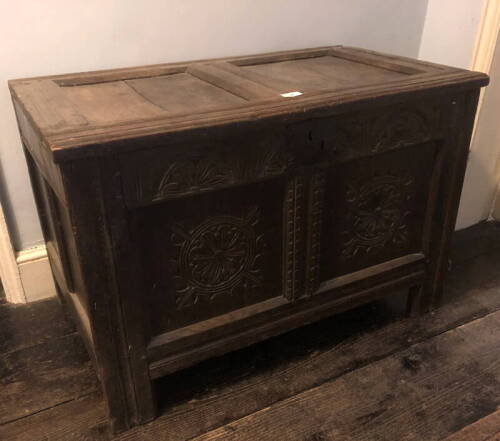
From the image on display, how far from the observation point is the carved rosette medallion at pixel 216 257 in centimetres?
125

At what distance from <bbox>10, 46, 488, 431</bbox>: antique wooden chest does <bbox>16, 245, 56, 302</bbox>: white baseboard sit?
5.8 inches

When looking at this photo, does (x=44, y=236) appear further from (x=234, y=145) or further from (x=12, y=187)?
(x=234, y=145)

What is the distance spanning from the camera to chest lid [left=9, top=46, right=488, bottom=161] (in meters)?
1.06

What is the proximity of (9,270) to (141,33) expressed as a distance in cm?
88

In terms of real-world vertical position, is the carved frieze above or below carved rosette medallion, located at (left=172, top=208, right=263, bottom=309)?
above

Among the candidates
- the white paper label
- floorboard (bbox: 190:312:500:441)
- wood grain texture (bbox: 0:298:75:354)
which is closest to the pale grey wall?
wood grain texture (bbox: 0:298:75:354)

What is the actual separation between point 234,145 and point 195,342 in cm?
51

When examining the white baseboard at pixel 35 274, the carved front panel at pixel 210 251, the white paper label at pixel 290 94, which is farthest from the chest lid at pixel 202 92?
the white baseboard at pixel 35 274

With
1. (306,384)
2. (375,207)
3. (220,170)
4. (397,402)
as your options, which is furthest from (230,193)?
(397,402)

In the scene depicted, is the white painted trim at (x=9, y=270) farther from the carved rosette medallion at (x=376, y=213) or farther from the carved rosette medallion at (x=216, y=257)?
the carved rosette medallion at (x=376, y=213)

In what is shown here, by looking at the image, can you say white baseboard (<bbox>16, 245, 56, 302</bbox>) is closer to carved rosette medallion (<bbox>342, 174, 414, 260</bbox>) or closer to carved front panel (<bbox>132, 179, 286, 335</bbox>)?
carved front panel (<bbox>132, 179, 286, 335</bbox>)

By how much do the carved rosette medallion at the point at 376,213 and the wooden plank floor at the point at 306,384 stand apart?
322 millimetres

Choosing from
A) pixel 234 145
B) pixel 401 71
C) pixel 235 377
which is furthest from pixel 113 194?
pixel 401 71

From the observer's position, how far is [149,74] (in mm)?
1557
